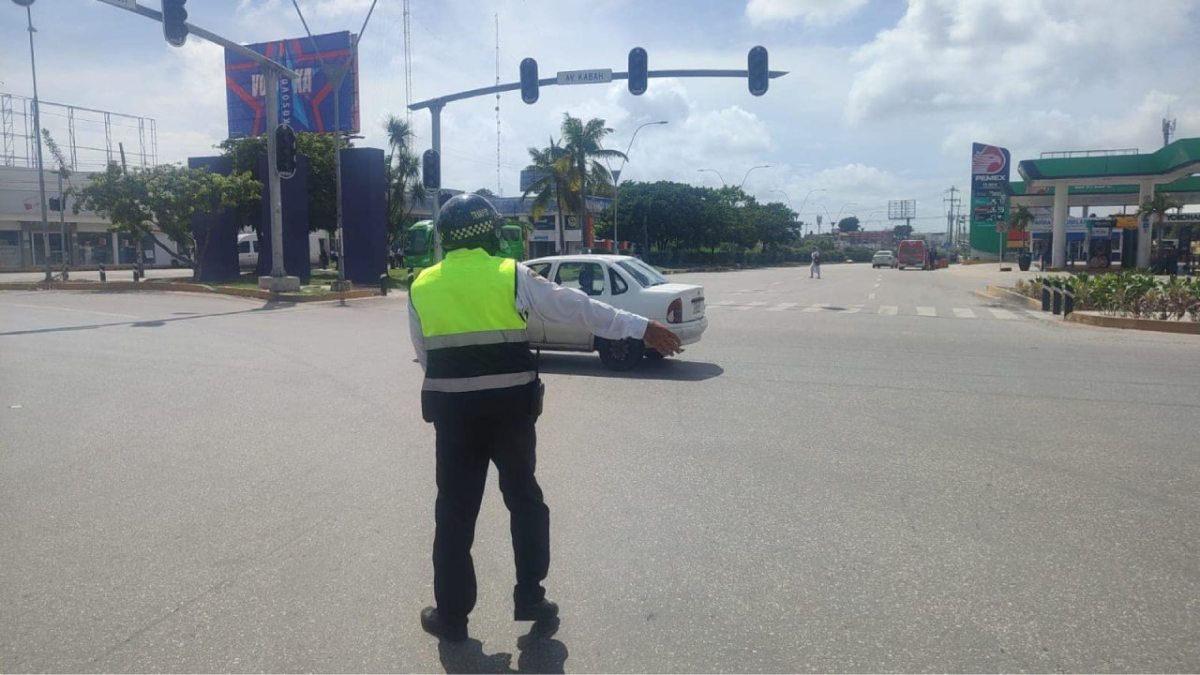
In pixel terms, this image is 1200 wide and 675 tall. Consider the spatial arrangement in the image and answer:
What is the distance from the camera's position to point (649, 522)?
5285 mm

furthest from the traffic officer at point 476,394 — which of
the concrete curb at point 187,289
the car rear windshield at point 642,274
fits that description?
the concrete curb at point 187,289

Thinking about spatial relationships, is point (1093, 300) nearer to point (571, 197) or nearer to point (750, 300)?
point (750, 300)

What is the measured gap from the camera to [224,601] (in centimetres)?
419

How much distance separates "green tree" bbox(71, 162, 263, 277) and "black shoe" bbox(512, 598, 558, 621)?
29.9 m

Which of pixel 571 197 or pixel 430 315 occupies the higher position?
pixel 571 197

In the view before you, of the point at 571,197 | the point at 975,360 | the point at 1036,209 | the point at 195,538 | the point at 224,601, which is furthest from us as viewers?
the point at 1036,209

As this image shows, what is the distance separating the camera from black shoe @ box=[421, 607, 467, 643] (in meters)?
3.72

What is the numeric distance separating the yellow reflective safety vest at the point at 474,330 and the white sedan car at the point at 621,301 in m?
7.34

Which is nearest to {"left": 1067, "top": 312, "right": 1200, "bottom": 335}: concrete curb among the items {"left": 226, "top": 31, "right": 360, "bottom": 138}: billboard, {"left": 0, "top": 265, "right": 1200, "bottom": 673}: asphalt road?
{"left": 0, "top": 265, "right": 1200, "bottom": 673}: asphalt road

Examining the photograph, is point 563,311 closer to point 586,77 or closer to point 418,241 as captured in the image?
point 586,77

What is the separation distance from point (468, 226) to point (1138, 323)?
17.4m

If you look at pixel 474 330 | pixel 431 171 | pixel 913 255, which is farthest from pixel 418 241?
pixel 913 255

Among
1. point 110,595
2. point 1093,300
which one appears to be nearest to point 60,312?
point 110,595

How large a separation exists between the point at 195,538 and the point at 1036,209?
272 ft
